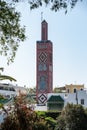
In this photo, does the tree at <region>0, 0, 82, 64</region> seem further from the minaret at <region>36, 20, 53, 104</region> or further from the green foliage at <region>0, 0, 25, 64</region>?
the minaret at <region>36, 20, 53, 104</region>

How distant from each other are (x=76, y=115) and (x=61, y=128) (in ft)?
4.16

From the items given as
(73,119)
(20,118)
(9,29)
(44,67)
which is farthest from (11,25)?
(44,67)

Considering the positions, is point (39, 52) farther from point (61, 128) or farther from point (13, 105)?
point (13, 105)

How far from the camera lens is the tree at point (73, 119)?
2626cm

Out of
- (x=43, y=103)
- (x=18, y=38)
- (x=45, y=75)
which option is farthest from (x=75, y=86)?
(x=18, y=38)

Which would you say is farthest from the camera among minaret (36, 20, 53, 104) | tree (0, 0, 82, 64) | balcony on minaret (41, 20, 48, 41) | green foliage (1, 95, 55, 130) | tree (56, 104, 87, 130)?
balcony on minaret (41, 20, 48, 41)

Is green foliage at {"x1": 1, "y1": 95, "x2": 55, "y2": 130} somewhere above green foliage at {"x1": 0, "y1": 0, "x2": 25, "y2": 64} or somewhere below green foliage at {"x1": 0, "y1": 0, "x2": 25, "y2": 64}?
below

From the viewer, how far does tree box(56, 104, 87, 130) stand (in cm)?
2626

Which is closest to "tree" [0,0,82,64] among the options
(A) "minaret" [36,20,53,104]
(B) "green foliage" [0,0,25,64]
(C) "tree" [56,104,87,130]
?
(B) "green foliage" [0,0,25,64]

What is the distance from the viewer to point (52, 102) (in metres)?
63.7

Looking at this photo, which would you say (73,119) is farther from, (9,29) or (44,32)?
(44,32)

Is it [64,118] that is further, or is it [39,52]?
[39,52]

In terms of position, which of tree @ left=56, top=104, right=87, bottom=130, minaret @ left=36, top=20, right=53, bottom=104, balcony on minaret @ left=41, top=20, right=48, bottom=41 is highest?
balcony on minaret @ left=41, top=20, right=48, bottom=41

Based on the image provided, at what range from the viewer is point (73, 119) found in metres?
26.6
